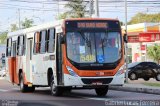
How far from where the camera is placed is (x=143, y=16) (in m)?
118

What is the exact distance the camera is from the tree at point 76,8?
79.1m

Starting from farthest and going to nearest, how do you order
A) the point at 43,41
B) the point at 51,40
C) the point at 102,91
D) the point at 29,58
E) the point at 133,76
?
the point at 133,76 < the point at 29,58 < the point at 43,41 < the point at 102,91 < the point at 51,40

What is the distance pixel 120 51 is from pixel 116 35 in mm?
731

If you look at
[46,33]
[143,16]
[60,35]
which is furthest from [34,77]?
[143,16]

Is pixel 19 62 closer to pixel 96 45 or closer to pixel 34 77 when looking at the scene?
pixel 34 77

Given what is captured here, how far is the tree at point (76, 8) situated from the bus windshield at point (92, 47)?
187 feet

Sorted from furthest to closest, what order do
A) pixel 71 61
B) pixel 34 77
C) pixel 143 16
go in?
pixel 143 16 < pixel 34 77 < pixel 71 61

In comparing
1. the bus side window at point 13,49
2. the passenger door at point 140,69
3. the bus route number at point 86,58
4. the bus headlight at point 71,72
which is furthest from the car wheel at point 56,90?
the passenger door at point 140,69

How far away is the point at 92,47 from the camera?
21500mm

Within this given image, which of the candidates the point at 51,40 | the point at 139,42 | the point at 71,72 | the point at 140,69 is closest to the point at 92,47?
the point at 71,72

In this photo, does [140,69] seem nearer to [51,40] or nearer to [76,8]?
[51,40]

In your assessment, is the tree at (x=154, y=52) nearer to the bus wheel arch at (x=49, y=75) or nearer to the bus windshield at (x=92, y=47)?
the bus wheel arch at (x=49, y=75)

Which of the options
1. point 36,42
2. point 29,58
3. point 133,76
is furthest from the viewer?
point 133,76

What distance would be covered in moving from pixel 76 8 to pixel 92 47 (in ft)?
195
